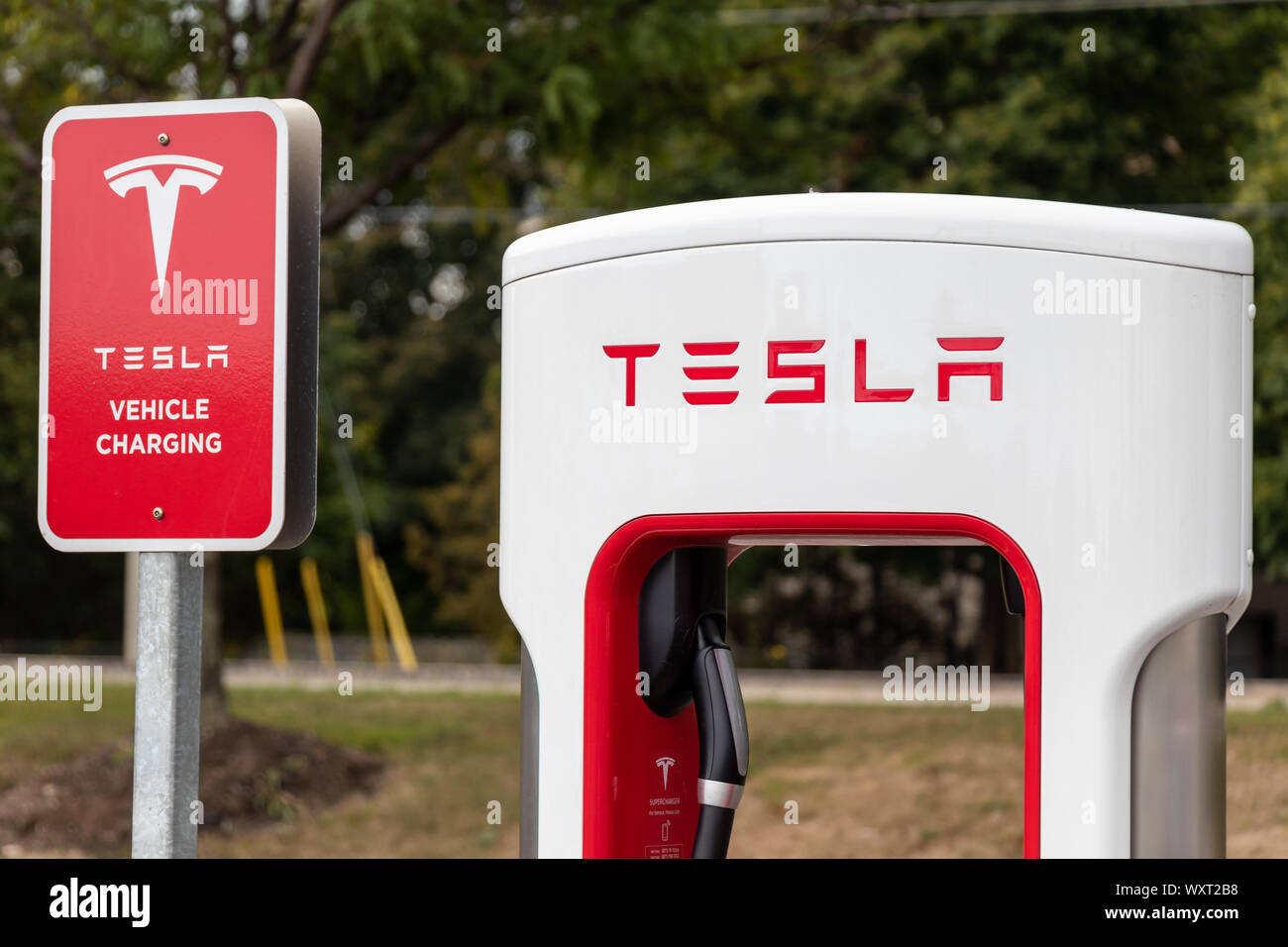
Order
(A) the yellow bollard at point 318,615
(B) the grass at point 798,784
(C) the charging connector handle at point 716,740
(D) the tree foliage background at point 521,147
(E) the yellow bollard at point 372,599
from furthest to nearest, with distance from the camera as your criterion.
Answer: (A) the yellow bollard at point 318,615, (E) the yellow bollard at point 372,599, (D) the tree foliage background at point 521,147, (B) the grass at point 798,784, (C) the charging connector handle at point 716,740

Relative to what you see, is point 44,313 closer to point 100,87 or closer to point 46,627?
point 100,87

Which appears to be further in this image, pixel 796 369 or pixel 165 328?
pixel 796 369

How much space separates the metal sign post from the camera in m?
2.21

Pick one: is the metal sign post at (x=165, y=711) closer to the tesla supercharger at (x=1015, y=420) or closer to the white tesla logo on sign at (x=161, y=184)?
the white tesla logo on sign at (x=161, y=184)

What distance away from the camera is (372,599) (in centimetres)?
1973

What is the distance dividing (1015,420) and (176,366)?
1.22 metres

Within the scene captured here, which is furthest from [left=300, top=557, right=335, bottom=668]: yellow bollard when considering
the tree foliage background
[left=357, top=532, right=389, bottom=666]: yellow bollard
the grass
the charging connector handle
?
→ the charging connector handle

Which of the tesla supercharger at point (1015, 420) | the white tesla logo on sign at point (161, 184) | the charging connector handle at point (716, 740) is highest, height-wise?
the white tesla logo on sign at point (161, 184)

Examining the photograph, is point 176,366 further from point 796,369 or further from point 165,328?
point 796,369

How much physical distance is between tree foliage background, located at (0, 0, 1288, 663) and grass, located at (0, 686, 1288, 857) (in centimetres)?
202

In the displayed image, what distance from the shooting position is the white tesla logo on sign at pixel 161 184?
2275 mm

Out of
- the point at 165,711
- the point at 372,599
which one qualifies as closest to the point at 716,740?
the point at 165,711

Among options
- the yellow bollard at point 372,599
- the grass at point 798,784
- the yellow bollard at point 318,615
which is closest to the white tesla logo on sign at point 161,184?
the grass at point 798,784
